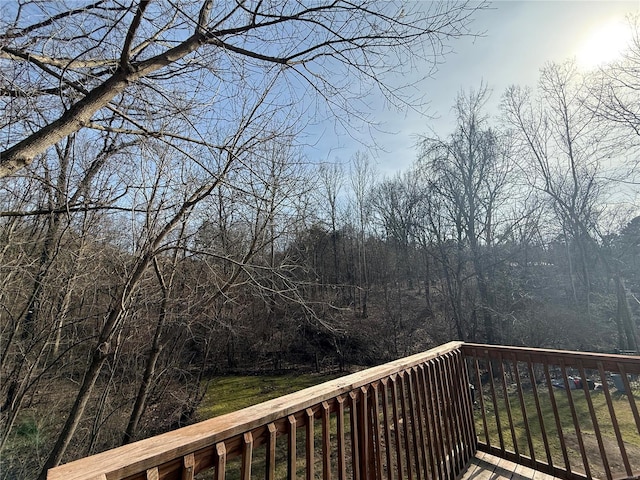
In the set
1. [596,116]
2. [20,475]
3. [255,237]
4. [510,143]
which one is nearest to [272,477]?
[255,237]

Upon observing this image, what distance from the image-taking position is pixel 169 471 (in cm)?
89

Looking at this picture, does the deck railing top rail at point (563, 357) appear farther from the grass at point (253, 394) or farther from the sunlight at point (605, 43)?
the sunlight at point (605, 43)

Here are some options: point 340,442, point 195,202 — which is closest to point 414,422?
point 340,442

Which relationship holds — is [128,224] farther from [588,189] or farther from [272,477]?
[588,189]

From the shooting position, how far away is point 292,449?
122 centimetres

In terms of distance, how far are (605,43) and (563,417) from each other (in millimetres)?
6966

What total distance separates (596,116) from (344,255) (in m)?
10.7

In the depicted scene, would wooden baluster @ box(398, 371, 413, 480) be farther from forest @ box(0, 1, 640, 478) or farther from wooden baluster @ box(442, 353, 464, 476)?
forest @ box(0, 1, 640, 478)

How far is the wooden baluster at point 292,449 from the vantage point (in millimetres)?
1203

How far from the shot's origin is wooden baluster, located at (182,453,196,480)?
35.7 inches

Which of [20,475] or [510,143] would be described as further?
[510,143]

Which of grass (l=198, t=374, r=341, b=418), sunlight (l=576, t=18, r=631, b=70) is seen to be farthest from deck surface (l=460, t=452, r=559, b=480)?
grass (l=198, t=374, r=341, b=418)

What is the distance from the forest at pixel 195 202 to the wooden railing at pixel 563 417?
91.3 inches

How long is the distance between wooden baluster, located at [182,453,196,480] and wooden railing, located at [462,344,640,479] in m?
2.27
